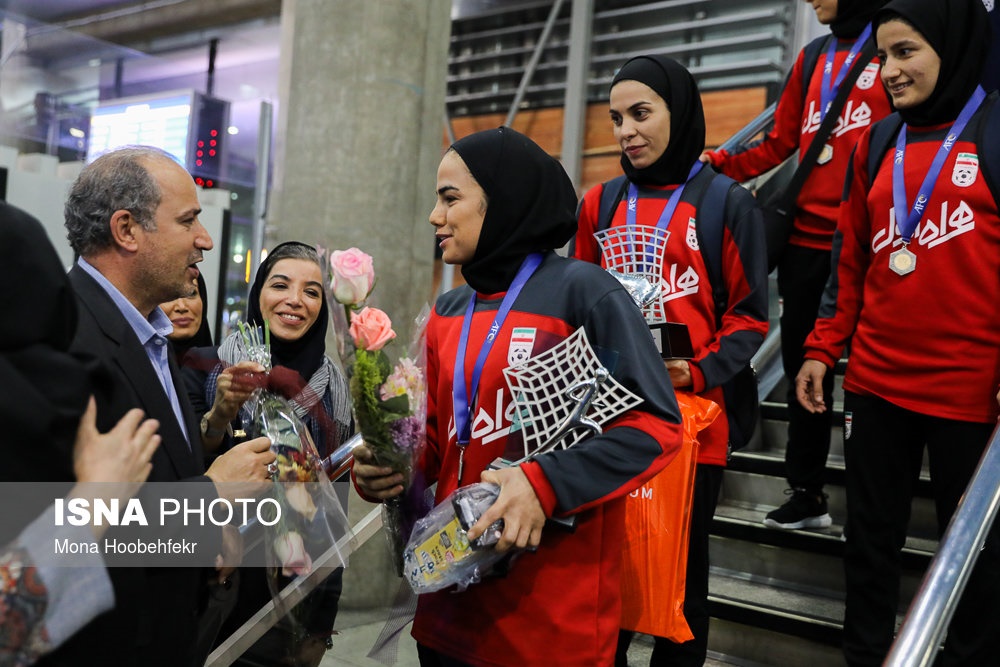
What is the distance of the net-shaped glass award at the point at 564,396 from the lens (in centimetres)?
171

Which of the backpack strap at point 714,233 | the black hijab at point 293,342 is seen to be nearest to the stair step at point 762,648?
the backpack strap at point 714,233

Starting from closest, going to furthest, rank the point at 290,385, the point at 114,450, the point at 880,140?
the point at 114,450 < the point at 290,385 < the point at 880,140

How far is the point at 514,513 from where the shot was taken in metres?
1.61

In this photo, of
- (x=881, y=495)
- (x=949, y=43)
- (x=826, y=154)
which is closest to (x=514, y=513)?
(x=881, y=495)

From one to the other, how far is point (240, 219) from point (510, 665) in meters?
6.70

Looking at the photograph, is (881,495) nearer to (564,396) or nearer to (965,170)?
(965,170)

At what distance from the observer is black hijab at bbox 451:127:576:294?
188 cm

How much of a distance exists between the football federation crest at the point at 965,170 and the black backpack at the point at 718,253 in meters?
0.59

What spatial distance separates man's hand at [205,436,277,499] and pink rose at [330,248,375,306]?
37 cm

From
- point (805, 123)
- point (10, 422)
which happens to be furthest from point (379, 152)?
point (10, 422)

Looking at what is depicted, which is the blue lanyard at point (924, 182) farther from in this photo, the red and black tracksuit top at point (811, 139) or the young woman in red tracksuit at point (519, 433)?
the young woman in red tracksuit at point (519, 433)

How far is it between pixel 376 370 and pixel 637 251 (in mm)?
1177

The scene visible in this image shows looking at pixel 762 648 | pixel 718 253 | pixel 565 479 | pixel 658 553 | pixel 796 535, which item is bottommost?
pixel 762 648

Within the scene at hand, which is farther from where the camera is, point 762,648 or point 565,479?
point 762,648
